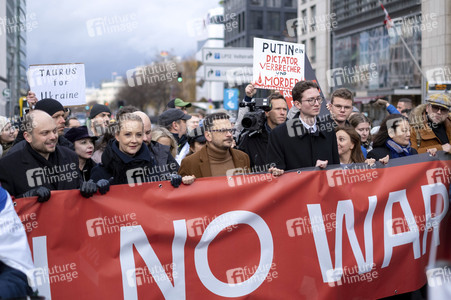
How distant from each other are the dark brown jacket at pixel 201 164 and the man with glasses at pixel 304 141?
31cm

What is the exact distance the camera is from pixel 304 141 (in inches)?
196

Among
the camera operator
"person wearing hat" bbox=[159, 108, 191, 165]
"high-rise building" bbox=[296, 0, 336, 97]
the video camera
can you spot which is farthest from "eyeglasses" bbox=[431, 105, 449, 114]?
"high-rise building" bbox=[296, 0, 336, 97]

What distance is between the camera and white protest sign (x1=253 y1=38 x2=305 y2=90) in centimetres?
746

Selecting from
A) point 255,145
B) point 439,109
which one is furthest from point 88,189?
point 439,109

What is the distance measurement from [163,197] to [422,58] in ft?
102

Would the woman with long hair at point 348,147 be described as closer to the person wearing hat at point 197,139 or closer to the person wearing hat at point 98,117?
the person wearing hat at point 197,139

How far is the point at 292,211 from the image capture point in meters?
4.71

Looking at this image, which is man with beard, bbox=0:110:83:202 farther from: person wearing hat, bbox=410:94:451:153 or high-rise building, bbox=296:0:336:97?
high-rise building, bbox=296:0:336:97

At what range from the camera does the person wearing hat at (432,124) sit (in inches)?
249

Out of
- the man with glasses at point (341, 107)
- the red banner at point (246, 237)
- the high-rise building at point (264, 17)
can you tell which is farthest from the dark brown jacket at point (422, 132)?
the high-rise building at point (264, 17)

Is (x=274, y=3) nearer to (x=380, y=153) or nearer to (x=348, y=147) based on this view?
(x=380, y=153)

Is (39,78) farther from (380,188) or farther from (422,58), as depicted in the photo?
(422,58)

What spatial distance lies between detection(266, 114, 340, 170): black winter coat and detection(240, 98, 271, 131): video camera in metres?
0.75

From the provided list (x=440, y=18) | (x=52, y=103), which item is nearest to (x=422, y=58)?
(x=440, y=18)
